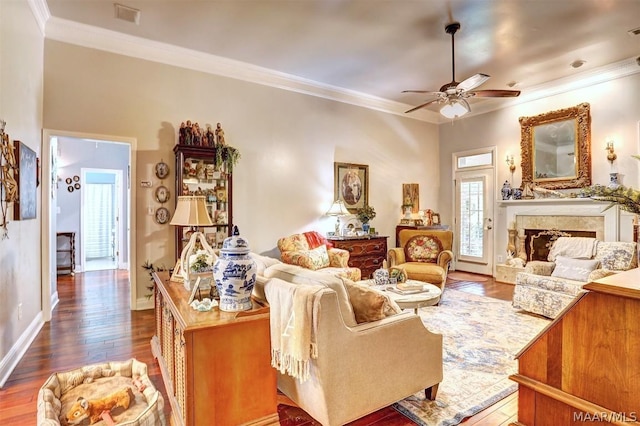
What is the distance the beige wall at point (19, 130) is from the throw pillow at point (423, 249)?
4.83 metres

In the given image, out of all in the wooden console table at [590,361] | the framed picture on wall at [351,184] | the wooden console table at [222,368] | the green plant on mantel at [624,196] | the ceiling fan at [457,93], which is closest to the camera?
the wooden console table at [590,361]

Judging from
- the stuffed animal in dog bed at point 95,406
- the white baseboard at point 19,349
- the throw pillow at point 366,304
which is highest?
the throw pillow at point 366,304

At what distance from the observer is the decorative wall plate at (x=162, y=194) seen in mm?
4375

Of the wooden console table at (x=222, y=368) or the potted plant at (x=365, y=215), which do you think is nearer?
the wooden console table at (x=222, y=368)

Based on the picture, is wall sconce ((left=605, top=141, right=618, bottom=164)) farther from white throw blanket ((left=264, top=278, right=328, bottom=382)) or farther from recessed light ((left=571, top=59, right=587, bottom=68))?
white throw blanket ((left=264, top=278, right=328, bottom=382))

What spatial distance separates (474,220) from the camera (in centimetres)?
689

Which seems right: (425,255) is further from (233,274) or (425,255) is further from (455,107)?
(233,274)

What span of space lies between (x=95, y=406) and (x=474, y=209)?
6.88 m

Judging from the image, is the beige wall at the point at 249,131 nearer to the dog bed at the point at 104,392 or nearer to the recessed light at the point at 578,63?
the dog bed at the point at 104,392

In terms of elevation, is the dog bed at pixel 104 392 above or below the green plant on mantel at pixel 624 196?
below

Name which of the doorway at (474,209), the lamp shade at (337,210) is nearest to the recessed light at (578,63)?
the doorway at (474,209)

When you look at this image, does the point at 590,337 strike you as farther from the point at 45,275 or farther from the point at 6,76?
the point at 45,275

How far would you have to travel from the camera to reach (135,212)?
4.27 meters

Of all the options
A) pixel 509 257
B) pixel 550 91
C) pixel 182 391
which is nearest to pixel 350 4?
pixel 182 391
